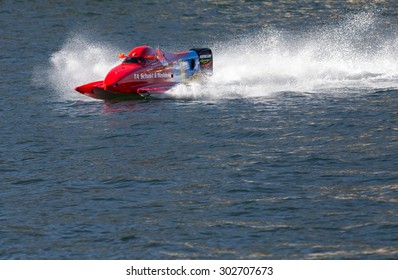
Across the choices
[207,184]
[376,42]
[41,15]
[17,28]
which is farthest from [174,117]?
[41,15]

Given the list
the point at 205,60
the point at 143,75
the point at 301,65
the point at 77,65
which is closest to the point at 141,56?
the point at 143,75

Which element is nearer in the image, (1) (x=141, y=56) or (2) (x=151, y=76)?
(2) (x=151, y=76)

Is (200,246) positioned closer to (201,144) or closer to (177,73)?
(201,144)

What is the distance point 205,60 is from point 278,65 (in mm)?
4165

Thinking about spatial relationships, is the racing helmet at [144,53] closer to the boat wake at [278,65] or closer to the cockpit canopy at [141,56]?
the cockpit canopy at [141,56]

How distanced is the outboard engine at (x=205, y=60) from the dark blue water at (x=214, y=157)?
1.52ft

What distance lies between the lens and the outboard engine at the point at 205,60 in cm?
3294

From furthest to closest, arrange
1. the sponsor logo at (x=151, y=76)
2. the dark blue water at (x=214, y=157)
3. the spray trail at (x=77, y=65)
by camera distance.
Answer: the spray trail at (x=77, y=65) < the sponsor logo at (x=151, y=76) < the dark blue water at (x=214, y=157)

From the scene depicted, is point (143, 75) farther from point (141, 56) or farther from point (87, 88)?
point (87, 88)

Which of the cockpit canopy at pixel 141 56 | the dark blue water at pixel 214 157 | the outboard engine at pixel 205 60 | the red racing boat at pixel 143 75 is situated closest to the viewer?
the dark blue water at pixel 214 157

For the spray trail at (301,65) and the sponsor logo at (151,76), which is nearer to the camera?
the sponsor logo at (151,76)

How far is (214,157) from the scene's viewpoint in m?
23.4

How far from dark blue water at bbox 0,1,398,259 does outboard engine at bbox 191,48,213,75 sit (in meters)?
0.46

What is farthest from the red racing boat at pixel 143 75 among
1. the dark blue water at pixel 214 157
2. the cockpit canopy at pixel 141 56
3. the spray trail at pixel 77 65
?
the spray trail at pixel 77 65
